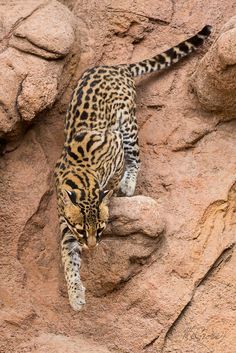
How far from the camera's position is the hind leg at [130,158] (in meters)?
9.12

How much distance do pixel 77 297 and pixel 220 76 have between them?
2.52 metres

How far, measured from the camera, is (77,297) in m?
8.44

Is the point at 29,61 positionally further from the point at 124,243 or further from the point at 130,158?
the point at 124,243

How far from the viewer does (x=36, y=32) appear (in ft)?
29.5

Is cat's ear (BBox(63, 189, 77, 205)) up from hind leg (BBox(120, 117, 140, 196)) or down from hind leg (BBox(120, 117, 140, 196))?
up

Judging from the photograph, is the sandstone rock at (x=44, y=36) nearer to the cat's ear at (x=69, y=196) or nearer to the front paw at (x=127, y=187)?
the front paw at (x=127, y=187)

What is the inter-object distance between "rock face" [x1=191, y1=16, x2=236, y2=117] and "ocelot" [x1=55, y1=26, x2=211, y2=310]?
495mm

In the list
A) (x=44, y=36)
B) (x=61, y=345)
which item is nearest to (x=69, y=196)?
(x=61, y=345)

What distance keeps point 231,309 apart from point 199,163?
1.51 meters

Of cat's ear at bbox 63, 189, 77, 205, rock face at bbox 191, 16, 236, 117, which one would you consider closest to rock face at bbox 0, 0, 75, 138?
cat's ear at bbox 63, 189, 77, 205

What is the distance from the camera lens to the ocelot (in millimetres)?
8234

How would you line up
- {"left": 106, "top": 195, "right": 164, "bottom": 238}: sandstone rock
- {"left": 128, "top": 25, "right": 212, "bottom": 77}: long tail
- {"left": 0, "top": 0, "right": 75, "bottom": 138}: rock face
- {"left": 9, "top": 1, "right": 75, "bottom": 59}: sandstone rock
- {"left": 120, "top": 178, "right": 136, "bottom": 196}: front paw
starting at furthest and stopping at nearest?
{"left": 128, "top": 25, "right": 212, "bottom": 77}: long tail, {"left": 120, "top": 178, "right": 136, "bottom": 196}: front paw, {"left": 9, "top": 1, "right": 75, "bottom": 59}: sandstone rock, {"left": 0, "top": 0, "right": 75, "bottom": 138}: rock face, {"left": 106, "top": 195, "right": 164, "bottom": 238}: sandstone rock

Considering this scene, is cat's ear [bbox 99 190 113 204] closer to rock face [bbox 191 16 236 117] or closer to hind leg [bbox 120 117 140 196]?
hind leg [bbox 120 117 140 196]

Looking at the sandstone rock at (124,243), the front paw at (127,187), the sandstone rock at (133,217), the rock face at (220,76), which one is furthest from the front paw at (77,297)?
the rock face at (220,76)
